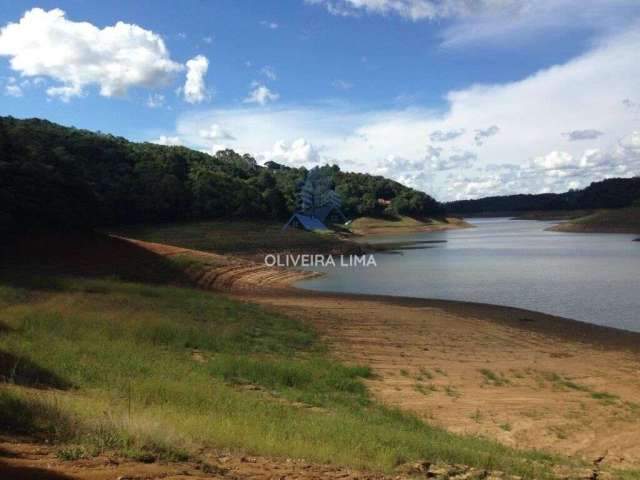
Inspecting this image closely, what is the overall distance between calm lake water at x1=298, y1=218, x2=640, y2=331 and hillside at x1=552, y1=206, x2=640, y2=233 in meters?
42.9

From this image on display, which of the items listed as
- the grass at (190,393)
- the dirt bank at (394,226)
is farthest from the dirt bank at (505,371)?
the dirt bank at (394,226)

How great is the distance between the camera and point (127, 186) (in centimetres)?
6397

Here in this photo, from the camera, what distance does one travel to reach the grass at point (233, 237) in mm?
56031

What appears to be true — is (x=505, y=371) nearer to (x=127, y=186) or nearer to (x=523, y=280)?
(x=523, y=280)

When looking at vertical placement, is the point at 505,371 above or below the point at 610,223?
below

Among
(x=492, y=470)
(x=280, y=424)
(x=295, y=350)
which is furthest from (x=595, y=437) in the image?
(x=295, y=350)

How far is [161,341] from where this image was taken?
1345 cm

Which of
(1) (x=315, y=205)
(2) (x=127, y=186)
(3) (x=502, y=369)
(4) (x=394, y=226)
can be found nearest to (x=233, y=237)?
(2) (x=127, y=186)

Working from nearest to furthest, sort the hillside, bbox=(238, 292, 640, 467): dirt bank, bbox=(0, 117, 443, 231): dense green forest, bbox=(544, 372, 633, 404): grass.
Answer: bbox=(238, 292, 640, 467): dirt bank < bbox=(544, 372, 633, 404): grass < bbox=(0, 117, 443, 231): dense green forest < the hillside

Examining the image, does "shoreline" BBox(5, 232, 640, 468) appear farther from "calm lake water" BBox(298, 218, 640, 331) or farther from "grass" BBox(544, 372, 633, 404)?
"calm lake water" BBox(298, 218, 640, 331)

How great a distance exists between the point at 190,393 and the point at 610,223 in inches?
4133

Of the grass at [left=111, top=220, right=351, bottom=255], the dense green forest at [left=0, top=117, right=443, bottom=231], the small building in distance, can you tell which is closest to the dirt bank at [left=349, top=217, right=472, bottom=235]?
the dense green forest at [left=0, top=117, right=443, bottom=231]

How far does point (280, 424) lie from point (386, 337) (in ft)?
35.7

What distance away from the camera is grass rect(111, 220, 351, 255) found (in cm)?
5603
